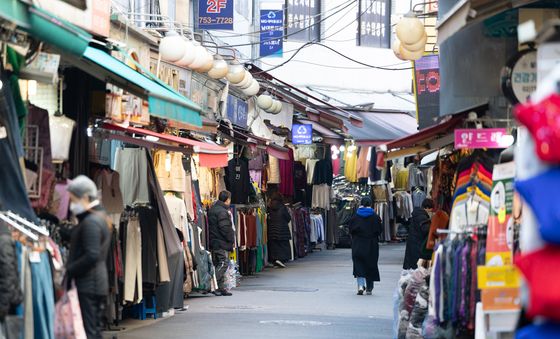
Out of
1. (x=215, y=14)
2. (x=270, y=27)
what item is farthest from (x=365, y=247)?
(x=270, y=27)

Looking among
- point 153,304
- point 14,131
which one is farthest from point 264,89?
point 14,131

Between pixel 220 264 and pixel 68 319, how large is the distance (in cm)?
1244

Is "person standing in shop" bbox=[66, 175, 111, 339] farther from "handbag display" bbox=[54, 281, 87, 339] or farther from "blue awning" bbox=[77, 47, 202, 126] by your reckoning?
"blue awning" bbox=[77, 47, 202, 126]

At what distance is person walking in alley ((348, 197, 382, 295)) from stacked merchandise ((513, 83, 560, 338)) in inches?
746

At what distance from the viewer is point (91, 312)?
34.8 feet

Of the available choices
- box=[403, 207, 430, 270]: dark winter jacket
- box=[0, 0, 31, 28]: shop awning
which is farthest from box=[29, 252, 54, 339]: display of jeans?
box=[403, 207, 430, 270]: dark winter jacket

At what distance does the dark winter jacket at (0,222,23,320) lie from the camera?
9125 mm

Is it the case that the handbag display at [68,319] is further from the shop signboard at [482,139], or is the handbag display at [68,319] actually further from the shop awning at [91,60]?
the shop signboard at [482,139]

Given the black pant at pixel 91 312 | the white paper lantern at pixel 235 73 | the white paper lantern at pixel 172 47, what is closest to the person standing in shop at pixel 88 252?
the black pant at pixel 91 312

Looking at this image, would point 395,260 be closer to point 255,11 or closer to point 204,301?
point 255,11

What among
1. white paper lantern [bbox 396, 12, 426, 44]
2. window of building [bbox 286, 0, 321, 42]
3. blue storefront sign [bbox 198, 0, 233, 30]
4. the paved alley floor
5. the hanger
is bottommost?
the paved alley floor

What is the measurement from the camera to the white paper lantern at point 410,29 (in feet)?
54.9

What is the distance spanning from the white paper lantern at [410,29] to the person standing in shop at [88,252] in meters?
7.32

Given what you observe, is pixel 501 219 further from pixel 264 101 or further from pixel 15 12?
pixel 264 101
